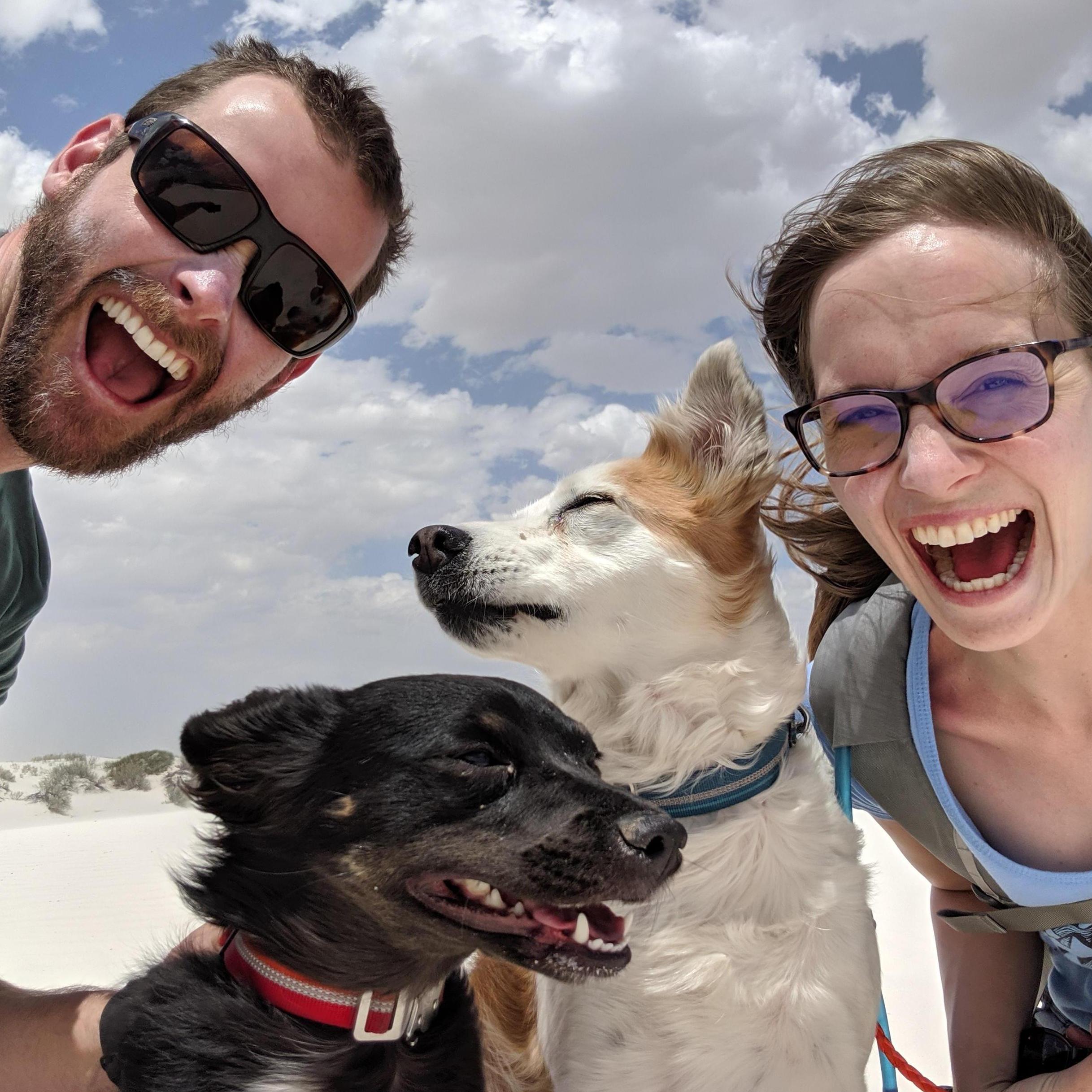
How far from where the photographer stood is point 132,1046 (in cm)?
193

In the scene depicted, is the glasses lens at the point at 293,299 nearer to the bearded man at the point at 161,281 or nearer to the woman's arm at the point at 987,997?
the bearded man at the point at 161,281

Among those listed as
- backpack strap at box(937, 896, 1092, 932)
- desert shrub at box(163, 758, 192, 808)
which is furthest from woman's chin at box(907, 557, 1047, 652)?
desert shrub at box(163, 758, 192, 808)

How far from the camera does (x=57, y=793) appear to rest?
14484mm

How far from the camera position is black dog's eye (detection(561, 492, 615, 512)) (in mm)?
2764

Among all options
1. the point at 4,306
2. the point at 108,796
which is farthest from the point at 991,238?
the point at 108,796

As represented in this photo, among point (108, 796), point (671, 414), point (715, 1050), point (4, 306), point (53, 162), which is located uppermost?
point (53, 162)

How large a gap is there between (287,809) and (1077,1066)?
7.21ft

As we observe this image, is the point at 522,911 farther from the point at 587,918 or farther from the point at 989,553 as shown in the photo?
the point at 989,553

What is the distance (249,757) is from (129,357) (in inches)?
63.0

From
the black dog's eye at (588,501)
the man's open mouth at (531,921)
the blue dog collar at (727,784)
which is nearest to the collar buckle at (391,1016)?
the man's open mouth at (531,921)

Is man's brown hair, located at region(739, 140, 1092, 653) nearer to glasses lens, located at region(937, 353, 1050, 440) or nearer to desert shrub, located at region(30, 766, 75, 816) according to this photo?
glasses lens, located at region(937, 353, 1050, 440)

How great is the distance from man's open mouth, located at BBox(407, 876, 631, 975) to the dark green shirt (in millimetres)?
2093

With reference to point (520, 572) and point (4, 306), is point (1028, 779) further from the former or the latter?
point (4, 306)

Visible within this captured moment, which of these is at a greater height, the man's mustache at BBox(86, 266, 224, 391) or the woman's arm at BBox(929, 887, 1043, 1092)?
Answer: the man's mustache at BBox(86, 266, 224, 391)
